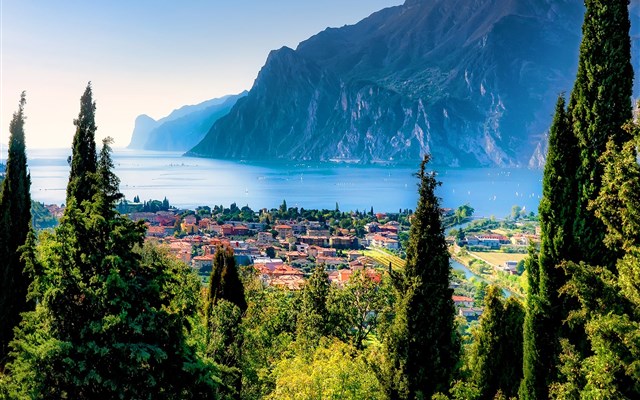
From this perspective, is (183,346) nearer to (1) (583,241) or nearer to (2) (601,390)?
(2) (601,390)

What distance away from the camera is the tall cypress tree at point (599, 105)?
7.68 m

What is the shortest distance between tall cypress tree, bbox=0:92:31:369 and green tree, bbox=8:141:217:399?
6.12 metres

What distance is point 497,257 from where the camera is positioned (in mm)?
64562

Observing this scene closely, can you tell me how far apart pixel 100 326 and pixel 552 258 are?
6426 millimetres

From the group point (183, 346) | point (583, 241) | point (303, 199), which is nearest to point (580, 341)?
point (583, 241)

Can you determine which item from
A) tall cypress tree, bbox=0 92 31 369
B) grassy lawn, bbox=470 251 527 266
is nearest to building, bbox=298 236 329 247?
grassy lawn, bbox=470 251 527 266

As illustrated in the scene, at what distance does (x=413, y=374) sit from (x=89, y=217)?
5626mm

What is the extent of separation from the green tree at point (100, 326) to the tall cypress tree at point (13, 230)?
6.12 metres

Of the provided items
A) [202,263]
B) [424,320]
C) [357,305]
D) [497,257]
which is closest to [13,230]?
[357,305]

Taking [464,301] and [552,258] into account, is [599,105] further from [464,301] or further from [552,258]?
[464,301]

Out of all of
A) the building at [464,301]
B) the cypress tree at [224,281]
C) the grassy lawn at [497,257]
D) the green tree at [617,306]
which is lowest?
the building at [464,301]

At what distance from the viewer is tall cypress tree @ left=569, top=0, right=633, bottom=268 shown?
768 cm

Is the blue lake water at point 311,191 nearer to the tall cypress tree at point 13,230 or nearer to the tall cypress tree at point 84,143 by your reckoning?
the tall cypress tree at point 13,230

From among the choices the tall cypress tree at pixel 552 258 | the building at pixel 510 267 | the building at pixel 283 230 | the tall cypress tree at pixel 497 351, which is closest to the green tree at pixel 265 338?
the tall cypress tree at pixel 497 351
